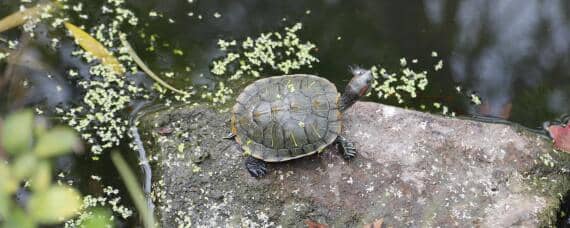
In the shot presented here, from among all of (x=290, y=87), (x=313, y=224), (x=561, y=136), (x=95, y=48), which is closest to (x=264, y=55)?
(x=290, y=87)

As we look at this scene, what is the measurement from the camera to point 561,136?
135 inches

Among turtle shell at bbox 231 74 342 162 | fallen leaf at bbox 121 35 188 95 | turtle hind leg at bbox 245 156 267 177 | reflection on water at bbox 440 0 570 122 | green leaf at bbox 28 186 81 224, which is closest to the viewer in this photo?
green leaf at bbox 28 186 81 224

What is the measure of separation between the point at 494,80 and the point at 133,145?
239 centimetres

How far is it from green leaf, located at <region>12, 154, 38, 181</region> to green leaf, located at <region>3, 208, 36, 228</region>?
0.07 metres

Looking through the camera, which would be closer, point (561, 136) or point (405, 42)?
point (561, 136)

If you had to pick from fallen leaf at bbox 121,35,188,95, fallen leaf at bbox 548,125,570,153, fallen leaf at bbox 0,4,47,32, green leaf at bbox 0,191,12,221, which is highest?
fallen leaf at bbox 0,4,47,32

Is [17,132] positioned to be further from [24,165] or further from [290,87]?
[290,87]

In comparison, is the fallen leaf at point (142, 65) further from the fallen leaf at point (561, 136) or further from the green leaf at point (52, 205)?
the green leaf at point (52, 205)

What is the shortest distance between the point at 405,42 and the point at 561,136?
1.16m

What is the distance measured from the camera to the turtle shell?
2.95 metres

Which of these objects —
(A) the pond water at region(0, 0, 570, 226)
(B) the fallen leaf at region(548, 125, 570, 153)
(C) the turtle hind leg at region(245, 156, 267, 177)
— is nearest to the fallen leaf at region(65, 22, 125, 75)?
(A) the pond water at region(0, 0, 570, 226)

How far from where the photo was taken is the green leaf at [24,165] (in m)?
0.83

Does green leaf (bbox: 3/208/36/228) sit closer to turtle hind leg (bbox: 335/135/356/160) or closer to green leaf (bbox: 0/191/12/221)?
green leaf (bbox: 0/191/12/221)

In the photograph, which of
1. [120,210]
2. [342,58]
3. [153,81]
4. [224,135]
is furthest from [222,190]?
[342,58]
